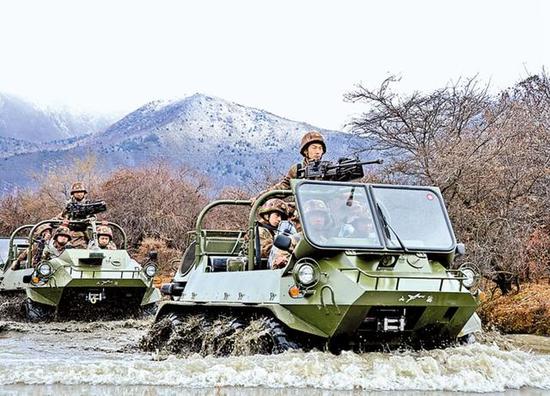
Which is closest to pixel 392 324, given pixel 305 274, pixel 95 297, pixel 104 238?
pixel 305 274

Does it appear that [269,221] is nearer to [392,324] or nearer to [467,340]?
[392,324]

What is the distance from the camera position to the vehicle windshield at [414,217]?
10477 millimetres

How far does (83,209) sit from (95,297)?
2.60 meters

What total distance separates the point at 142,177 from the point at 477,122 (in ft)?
64.6

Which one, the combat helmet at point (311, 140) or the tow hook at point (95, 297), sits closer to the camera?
the combat helmet at point (311, 140)

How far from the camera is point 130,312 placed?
19750 millimetres

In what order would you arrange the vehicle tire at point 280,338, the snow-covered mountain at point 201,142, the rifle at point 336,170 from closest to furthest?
the vehicle tire at point 280,338
the rifle at point 336,170
the snow-covered mountain at point 201,142

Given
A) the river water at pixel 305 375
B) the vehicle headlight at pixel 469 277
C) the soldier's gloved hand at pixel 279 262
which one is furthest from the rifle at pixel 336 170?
the river water at pixel 305 375

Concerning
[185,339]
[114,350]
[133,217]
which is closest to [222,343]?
[185,339]

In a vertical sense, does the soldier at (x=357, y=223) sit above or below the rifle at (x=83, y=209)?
above

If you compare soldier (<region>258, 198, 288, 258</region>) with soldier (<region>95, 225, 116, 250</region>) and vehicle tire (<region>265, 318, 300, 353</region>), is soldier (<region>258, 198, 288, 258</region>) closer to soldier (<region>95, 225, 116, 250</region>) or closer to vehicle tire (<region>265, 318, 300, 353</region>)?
vehicle tire (<region>265, 318, 300, 353</region>)

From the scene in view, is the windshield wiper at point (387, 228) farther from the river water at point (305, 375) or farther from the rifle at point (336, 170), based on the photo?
the river water at point (305, 375)

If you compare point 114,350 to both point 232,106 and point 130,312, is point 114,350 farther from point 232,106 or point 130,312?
point 232,106

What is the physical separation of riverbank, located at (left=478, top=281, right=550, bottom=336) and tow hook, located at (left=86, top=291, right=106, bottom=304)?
728 centimetres
